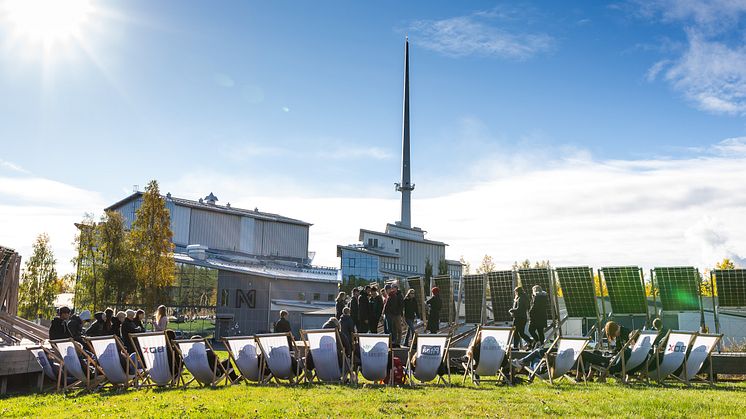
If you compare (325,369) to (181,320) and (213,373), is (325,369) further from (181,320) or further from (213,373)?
(181,320)

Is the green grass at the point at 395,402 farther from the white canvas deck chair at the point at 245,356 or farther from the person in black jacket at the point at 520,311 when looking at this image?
the person in black jacket at the point at 520,311

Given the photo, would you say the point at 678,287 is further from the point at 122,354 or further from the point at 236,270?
the point at 236,270

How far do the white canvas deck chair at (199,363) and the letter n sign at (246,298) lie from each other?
41.9 metres

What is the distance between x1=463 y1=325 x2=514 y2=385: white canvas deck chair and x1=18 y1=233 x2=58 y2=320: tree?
4506 centimetres

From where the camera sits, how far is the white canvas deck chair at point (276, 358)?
41.0ft

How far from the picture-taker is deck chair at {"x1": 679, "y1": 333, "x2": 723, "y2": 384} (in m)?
12.0

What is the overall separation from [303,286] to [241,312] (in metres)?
6.71

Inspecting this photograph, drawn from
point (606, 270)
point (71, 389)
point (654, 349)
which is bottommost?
point (71, 389)

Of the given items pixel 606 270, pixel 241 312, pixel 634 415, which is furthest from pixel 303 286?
pixel 634 415

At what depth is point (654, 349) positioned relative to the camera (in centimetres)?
1230

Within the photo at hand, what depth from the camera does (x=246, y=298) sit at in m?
54.0

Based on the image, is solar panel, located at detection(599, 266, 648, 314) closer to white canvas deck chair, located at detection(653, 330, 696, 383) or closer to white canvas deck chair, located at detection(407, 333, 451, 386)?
white canvas deck chair, located at detection(653, 330, 696, 383)

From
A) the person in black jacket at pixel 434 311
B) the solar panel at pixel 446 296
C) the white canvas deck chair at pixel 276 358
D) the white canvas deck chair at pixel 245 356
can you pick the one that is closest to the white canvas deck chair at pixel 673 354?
the person in black jacket at pixel 434 311

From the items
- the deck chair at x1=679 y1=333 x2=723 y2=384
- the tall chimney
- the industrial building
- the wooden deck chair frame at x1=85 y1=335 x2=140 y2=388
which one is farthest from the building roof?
the deck chair at x1=679 y1=333 x2=723 y2=384
